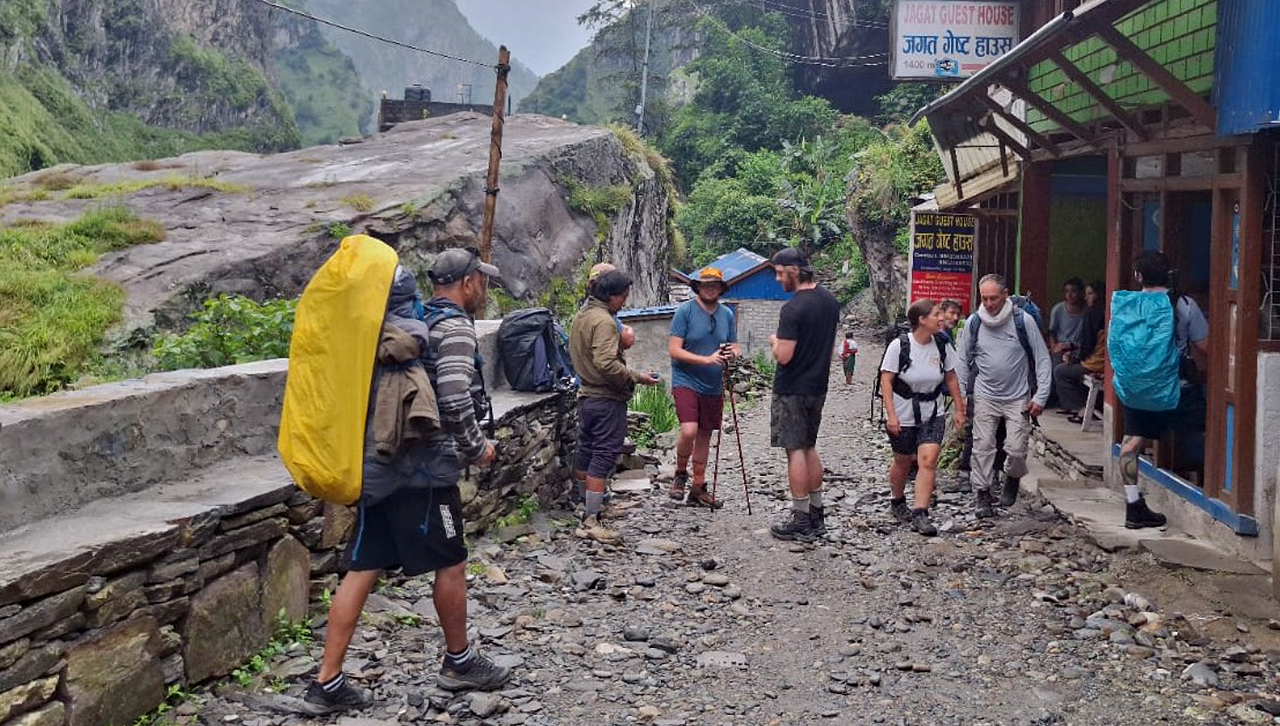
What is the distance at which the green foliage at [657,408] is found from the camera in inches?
566

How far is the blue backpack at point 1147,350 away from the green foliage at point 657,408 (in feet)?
25.0

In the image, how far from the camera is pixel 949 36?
13820mm

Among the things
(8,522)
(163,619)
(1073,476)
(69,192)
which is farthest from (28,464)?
(69,192)

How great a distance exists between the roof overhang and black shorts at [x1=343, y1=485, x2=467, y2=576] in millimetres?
4589

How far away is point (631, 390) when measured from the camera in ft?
25.6

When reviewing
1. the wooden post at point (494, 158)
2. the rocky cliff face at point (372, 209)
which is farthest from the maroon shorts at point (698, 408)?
the rocky cliff face at point (372, 209)

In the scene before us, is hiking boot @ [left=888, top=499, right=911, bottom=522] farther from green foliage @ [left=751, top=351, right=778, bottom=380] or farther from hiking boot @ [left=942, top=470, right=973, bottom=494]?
green foliage @ [left=751, top=351, right=778, bottom=380]

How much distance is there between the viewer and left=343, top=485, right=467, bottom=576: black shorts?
4332 millimetres

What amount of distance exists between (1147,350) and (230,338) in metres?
5.62

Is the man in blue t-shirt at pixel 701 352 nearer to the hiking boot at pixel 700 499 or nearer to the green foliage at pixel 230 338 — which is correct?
the hiking boot at pixel 700 499

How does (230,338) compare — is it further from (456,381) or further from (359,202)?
(359,202)

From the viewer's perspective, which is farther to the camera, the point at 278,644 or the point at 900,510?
the point at 900,510

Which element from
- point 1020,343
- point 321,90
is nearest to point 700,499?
point 1020,343

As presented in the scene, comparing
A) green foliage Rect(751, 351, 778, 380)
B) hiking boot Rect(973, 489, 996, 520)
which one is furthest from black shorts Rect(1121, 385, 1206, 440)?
green foliage Rect(751, 351, 778, 380)
